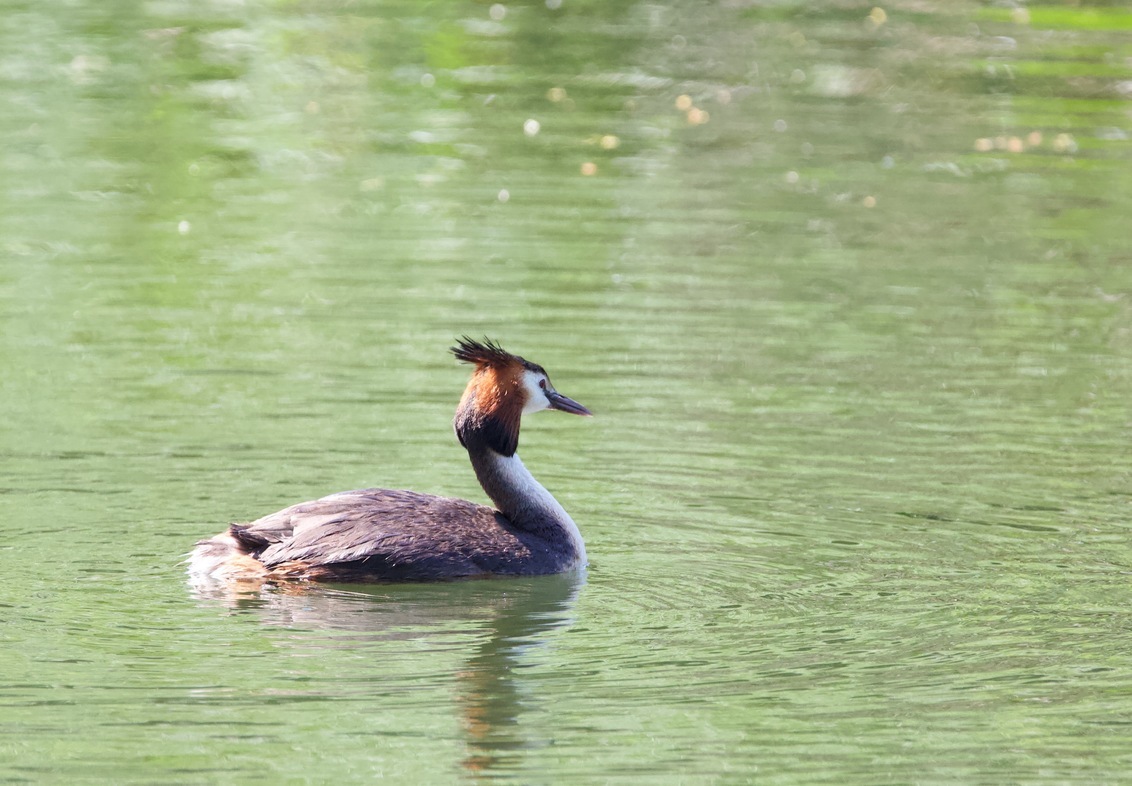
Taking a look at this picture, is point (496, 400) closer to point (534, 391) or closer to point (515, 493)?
point (534, 391)

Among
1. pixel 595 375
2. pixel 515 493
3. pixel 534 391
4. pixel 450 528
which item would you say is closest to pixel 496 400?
pixel 534 391

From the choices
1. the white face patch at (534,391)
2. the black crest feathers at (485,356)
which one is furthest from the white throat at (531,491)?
the black crest feathers at (485,356)

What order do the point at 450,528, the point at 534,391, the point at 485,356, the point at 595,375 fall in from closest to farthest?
1. the point at 450,528
2. the point at 485,356
3. the point at 534,391
4. the point at 595,375

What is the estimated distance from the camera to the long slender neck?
10.6m

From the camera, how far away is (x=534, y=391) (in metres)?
10.8

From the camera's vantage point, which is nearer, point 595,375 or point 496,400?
point 496,400

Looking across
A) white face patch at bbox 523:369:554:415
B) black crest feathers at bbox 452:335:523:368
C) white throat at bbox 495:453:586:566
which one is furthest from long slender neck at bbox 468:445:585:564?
black crest feathers at bbox 452:335:523:368

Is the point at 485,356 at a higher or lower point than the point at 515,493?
higher

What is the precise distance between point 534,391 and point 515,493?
0.55 metres

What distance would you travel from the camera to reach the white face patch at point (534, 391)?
423 inches

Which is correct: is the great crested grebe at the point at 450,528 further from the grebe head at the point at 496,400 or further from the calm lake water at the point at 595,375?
the calm lake water at the point at 595,375

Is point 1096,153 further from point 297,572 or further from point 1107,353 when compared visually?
point 297,572

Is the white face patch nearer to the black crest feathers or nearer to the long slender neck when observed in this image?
the black crest feathers

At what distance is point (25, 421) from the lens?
12.7 m
